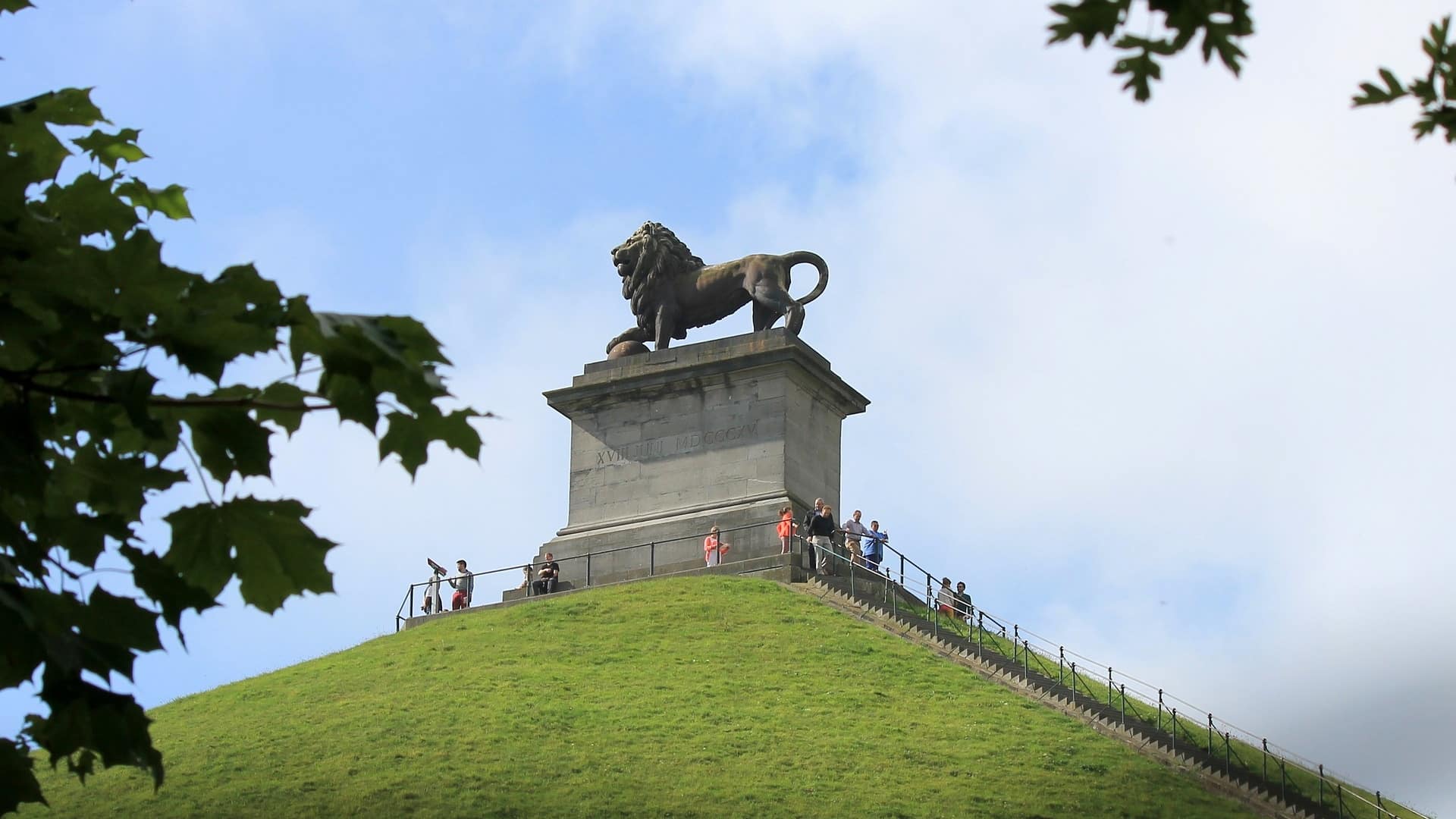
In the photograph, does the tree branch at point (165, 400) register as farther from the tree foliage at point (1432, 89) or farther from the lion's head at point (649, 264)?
the lion's head at point (649, 264)

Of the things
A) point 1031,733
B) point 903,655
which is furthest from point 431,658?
point 1031,733

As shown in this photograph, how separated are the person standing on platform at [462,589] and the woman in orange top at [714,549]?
4417 millimetres

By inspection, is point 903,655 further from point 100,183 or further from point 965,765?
point 100,183

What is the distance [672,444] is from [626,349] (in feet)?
7.98

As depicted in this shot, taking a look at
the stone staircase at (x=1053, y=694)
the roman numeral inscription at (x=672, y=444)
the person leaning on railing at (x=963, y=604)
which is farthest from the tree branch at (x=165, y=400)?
the roman numeral inscription at (x=672, y=444)

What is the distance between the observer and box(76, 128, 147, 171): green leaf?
7.14 m

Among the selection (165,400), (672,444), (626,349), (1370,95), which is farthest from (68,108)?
(626,349)

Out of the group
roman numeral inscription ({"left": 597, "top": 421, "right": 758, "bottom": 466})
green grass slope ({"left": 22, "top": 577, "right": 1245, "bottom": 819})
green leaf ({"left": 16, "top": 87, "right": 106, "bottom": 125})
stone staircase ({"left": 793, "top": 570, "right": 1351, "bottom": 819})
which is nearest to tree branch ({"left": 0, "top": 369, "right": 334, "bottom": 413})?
green leaf ({"left": 16, "top": 87, "right": 106, "bottom": 125})

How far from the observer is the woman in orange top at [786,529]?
35.3 metres

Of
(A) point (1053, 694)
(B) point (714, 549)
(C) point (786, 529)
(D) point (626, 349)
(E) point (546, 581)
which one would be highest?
(D) point (626, 349)

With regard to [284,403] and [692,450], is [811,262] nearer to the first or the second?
[692,450]

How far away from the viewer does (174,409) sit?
5.49m

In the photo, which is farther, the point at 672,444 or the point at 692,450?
the point at 672,444

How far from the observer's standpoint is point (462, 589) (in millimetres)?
37625
